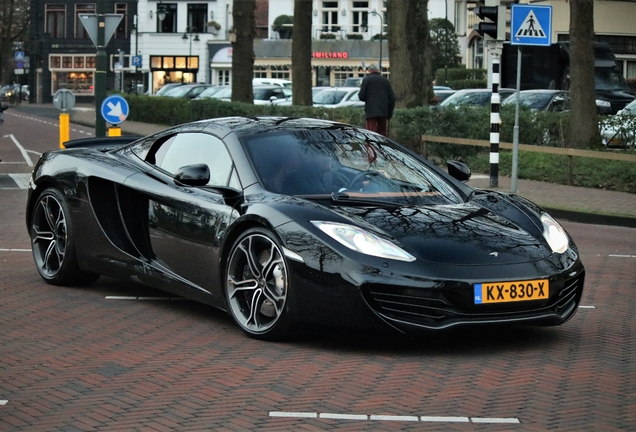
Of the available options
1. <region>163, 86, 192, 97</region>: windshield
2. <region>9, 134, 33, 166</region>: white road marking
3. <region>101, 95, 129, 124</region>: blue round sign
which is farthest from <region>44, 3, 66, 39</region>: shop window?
<region>101, 95, 129, 124</region>: blue round sign

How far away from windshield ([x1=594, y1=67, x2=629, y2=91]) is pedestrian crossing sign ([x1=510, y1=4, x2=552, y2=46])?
1719cm

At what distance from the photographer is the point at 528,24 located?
17.5m

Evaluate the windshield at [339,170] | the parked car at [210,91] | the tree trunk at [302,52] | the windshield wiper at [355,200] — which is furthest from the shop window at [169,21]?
the windshield wiper at [355,200]

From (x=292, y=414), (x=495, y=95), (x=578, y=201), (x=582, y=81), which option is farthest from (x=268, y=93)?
(x=292, y=414)

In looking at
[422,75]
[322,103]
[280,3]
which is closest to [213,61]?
[280,3]

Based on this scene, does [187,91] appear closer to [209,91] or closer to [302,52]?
[209,91]

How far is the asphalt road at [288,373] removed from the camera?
5.24 m

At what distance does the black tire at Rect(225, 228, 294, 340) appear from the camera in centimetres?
685

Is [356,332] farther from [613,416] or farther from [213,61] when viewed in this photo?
[213,61]

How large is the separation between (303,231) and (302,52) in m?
26.4

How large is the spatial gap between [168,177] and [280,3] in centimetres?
9328

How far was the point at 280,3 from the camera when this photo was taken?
99.6 meters

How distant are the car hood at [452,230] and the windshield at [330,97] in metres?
32.4

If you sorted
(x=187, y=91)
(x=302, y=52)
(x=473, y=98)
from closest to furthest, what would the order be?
(x=473, y=98)
(x=302, y=52)
(x=187, y=91)
